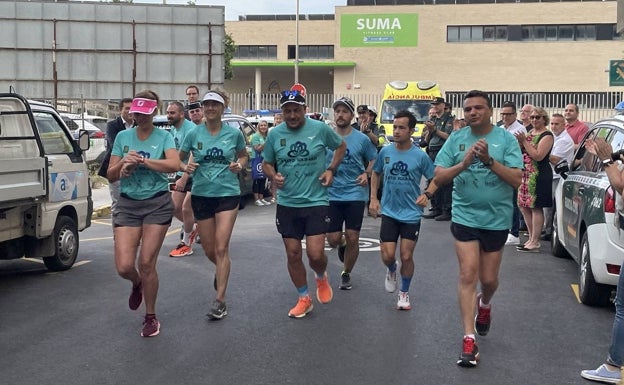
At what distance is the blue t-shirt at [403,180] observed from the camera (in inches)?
273

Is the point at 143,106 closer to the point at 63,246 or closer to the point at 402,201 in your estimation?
the point at 402,201

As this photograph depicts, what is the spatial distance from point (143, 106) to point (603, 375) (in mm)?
3945

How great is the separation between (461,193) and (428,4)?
4748cm

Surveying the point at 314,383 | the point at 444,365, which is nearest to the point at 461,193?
the point at 444,365

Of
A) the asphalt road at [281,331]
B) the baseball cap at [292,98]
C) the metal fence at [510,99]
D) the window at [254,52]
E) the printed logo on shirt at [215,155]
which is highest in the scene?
the window at [254,52]

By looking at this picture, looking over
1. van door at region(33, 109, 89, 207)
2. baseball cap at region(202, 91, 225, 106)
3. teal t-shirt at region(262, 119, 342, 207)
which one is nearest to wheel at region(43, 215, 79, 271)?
van door at region(33, 109, 89, 207)

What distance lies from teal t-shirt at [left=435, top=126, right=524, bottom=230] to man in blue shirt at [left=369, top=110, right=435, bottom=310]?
4.54 ft

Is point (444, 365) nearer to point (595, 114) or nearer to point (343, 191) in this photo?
point (343, 191)

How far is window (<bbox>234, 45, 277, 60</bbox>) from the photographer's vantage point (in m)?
55.0

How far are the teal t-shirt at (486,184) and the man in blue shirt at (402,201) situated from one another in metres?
1.38

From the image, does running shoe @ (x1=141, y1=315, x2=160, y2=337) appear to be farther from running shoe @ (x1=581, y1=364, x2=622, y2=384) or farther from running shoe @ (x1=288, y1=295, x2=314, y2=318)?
running shoe @ (x1=581, y1=364, x2=622, y2=384)

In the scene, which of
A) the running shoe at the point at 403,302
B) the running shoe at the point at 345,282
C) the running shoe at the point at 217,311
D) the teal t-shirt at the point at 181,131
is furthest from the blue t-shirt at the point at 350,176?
the teal t-shirt at the point at 181,131

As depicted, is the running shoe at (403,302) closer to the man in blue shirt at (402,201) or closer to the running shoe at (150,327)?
the man in blue shirt at (402,201)

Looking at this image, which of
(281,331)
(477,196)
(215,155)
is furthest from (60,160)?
(477,196)
